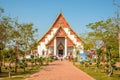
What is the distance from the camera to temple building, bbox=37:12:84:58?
6838 cm

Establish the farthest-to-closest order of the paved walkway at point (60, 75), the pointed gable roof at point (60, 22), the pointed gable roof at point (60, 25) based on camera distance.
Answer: the pointed gable roof at point (60, 22) → the pointed gable roof at point (60, 25) → the paved walkway at point (60, 75)

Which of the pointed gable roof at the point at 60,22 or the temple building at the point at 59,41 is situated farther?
the pointed gable roof at the point at 60,22

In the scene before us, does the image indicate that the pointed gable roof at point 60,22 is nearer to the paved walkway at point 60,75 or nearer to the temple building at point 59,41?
the temple building at point 59,41

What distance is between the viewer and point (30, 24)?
41.1m

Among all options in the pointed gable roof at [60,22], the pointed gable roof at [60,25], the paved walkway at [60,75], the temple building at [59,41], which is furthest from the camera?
the pointed gable roof at [60,22]

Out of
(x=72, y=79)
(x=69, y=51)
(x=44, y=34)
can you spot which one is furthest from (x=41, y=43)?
(x=72, y=79)

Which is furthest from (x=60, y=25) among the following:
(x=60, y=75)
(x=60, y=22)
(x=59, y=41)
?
(x=60, y=75)

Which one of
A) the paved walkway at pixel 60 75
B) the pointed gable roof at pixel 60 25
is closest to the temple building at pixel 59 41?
the pointed gable roof at pixel 60 25

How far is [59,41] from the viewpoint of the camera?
230 ft

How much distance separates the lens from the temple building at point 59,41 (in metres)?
68.4

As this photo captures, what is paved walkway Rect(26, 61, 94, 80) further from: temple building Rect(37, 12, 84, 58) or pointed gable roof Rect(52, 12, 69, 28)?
pointed gable roof Rect(52, 12, 69, 28)

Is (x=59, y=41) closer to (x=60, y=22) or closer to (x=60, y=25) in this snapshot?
(x=60, y=25)

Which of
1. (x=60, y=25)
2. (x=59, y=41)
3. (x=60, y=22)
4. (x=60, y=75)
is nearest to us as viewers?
(x=60, y=75)

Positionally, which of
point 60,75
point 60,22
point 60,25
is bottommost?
point 60,75
